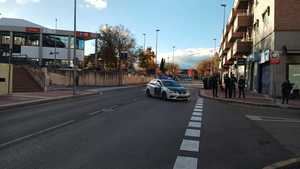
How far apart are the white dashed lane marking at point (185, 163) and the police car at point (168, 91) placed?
15381mm

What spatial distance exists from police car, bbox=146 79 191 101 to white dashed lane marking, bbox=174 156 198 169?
15.4m

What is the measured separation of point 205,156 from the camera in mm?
6945

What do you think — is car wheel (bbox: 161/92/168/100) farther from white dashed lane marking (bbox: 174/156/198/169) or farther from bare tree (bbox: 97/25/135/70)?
bare tree (bbox: 97/25/135/70)

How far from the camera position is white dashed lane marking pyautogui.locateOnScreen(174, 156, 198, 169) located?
6.07 metres

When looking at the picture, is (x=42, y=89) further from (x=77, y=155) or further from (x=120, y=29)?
(x=120, y=29)

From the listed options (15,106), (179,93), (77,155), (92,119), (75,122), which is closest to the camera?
(77,155)

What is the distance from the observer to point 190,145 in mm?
7961

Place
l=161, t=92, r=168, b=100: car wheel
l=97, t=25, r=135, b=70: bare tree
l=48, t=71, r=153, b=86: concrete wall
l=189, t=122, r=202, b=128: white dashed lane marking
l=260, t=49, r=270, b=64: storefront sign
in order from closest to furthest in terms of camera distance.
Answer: l=189, t=122, r=202, b=128: white dashed lane marking, l=161, t=92, r=168, b=100: car wheel, l=260, t=49, r=270, b=64: storefront sign, l=48, t=71, r=153, b=86: concrete wall, l=97, t=25, r=135, b=70: bare tree

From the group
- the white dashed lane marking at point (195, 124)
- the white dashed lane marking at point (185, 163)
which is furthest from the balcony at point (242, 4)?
the white dashed lane marking at point (185, 163)

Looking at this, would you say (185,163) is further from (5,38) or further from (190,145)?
(5,38)

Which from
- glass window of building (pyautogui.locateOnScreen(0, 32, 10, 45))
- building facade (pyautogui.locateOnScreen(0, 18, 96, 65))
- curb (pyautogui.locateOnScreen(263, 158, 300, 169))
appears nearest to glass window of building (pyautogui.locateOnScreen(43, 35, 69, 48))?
building facade (pyautogui.locateOnScreen(0, 18, 96, 65))

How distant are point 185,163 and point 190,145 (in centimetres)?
168

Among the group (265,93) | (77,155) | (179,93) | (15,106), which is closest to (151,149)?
(77,155)

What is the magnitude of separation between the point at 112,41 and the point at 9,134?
176ft
